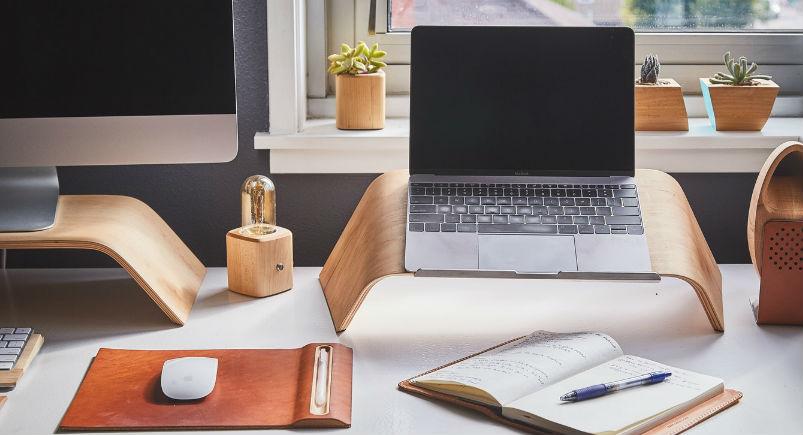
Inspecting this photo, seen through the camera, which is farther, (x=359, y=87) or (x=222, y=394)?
(x=359, y=87)

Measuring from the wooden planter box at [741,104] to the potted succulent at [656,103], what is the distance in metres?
0.05

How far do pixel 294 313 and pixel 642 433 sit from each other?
1.69ft

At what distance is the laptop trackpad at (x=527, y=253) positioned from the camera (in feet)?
3.84

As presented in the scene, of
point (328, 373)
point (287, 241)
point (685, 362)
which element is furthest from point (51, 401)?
point (685, 362)

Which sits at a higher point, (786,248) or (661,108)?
(661,108)

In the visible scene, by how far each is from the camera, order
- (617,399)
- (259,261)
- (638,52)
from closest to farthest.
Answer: (617,399) < (259,261) < (638,52)

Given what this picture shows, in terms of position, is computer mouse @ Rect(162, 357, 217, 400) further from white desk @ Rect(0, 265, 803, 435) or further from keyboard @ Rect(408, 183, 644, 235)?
keyboard @ Rect(408, 183, 644, 235)

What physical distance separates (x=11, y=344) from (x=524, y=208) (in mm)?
639

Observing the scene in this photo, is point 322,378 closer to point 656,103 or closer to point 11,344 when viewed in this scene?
point 11,344

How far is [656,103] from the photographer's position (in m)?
1.53

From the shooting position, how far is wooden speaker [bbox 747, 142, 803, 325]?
122 cm

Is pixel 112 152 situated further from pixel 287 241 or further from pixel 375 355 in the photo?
pixel 375 355

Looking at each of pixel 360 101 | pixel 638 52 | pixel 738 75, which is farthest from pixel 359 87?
pixel 738 75

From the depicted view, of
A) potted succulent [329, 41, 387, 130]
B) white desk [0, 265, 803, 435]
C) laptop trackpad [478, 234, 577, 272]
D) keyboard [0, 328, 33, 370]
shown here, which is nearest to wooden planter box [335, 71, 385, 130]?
potted succulent [329, 41, 387, 130]
